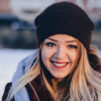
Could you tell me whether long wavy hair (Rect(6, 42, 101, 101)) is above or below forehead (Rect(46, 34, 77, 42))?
below

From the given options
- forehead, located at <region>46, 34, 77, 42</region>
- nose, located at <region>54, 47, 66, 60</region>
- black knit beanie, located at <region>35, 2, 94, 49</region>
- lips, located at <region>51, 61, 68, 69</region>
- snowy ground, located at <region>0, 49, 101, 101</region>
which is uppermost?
black knit beanie, located at <region>35, 2, 94, 49</region>

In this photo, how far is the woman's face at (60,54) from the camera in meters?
1.88

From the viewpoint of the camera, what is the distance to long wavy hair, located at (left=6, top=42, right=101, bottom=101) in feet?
6.55

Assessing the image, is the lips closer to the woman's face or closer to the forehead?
the woman's face

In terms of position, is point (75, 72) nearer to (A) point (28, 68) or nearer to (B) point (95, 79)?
(B) point (95, 79)

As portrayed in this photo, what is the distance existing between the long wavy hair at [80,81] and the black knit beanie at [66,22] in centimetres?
9

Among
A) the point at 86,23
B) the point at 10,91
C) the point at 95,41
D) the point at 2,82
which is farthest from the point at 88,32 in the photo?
the point at 95,41

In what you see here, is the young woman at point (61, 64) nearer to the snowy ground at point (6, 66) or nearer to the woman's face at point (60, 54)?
the woman's face at point (60, 54)

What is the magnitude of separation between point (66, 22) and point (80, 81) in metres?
0.44

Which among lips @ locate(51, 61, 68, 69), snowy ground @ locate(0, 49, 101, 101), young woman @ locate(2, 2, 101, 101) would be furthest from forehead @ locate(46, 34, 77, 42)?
snowy ground @ locate(0, 49, 101, 101)

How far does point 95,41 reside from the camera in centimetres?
951

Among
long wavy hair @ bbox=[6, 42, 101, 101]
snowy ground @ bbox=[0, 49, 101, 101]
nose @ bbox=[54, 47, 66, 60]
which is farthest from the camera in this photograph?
snowy ground @ bbox=[0, 49, 101, 101]

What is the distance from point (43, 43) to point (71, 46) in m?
0.20

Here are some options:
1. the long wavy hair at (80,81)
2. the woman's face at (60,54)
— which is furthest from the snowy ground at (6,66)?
the woman's face at (60,54)
